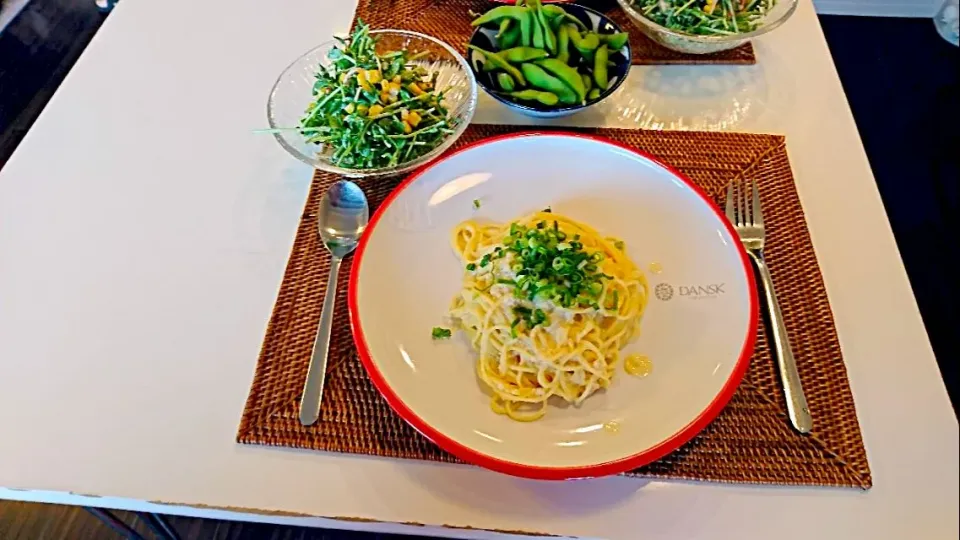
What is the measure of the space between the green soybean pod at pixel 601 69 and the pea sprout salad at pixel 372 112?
10.7 inches

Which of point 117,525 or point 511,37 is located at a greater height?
point 511,37

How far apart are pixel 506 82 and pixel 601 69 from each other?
6.8 inches

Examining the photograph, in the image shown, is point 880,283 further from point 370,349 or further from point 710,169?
point 370,349

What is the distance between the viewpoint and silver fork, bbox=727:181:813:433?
88 centimetres

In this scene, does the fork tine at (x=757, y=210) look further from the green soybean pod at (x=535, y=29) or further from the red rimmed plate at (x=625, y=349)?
the green soybean pod at (x=535, y=29)

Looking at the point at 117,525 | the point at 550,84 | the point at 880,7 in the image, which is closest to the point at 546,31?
the point at 550,84

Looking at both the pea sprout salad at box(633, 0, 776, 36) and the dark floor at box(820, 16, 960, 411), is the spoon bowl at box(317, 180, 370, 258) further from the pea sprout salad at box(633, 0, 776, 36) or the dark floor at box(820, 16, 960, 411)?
the dark floor at box(820, 16, 960, 411)

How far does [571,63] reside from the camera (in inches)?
48.4

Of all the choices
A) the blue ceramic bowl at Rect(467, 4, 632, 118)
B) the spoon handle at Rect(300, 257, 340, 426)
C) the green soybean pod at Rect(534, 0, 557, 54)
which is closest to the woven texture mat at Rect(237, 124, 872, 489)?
the spoon handle at Rect(300, 257, 340, 426)

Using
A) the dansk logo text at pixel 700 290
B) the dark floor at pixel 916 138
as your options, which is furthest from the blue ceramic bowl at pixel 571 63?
the dark floor at pixel 916 138

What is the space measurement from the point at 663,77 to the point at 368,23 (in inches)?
24.8

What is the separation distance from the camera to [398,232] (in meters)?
1.02

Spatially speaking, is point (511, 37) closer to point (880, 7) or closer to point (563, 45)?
point (563, 45)

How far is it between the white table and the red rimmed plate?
75 millimetres
